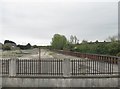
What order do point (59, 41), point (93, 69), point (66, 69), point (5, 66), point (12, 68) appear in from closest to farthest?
1. point (66, 69)
2. point (12, 68)
3. point (5, 66)
4. point (93, 69)
5. point (59, 41)

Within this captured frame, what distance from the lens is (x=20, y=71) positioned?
551 inches

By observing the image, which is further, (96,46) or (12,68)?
(96,46)

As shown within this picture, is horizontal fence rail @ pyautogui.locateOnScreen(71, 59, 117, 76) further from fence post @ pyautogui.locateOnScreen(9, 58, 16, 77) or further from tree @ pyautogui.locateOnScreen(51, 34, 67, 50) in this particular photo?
tree @ pyautogui.locateOnScreen(51, 34, 67, 50)

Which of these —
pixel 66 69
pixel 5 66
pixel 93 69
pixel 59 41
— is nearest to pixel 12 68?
pixel 5 66

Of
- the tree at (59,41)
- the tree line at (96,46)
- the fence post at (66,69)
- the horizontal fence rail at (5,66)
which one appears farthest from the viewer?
the tree at (59,41)

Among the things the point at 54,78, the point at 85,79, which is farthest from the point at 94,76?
the point at 54,78

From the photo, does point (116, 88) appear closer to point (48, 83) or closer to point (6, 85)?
point (48, 83)

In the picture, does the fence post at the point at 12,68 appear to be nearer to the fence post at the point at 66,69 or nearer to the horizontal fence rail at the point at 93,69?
the fence post at the point at 66,69

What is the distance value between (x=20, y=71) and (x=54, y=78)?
84.4 inches

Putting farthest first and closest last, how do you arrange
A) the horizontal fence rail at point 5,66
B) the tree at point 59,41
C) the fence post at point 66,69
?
the tree at point 59,41
the horizontal fence rail at point 5,66
the fence post at point 66,69

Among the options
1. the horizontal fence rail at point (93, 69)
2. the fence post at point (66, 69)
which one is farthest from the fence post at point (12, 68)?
the horizontal fence rail at point (93, 69)

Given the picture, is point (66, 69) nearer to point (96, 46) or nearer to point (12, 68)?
point (12, 68)

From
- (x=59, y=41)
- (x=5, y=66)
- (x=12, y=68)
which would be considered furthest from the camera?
(x=59, y=41)

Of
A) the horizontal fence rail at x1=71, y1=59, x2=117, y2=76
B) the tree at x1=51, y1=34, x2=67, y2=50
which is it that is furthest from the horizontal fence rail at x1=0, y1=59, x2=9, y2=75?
the tree at x1=51, y1=34, x2=67, y2=50
